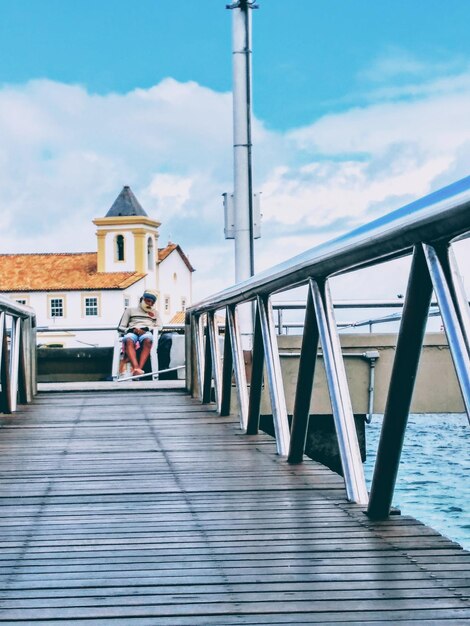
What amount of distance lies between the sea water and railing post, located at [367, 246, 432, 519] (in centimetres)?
359

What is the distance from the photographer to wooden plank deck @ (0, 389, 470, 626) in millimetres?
2447

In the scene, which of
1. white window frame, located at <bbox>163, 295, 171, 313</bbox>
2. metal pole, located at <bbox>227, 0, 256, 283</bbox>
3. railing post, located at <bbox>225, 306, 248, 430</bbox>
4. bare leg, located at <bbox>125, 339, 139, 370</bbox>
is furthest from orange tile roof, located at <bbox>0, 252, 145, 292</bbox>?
railing post, located at <bbox>225, 306, 248, 430</bbox>

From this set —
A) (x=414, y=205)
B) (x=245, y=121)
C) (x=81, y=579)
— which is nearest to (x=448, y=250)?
(x=414, y=205)

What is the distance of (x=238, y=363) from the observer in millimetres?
7188

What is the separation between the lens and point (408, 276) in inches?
117

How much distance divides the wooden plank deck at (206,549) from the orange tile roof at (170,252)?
104764 mm

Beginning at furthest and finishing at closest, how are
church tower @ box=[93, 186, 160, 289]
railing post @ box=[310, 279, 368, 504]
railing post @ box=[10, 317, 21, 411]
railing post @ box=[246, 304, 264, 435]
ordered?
church tower @ box=[93, 186, 160, 289] → railing post @ box=[10, 317, 21, 411] → railing post @ box=[246, 304, 264, 435] → railing post @ box=[310, 279, 368, 504]

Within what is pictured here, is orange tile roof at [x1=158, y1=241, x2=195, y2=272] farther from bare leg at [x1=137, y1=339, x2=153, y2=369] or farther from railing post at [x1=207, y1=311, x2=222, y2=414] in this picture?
railing post at [x1=207, y1=311, x2=222, y2=414]

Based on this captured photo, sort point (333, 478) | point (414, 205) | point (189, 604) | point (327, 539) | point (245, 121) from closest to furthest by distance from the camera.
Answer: point (189, 604), point (414, 205), point (327, 539), point (333, 478), point (245, 121)

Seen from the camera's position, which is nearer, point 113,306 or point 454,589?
point 454,589

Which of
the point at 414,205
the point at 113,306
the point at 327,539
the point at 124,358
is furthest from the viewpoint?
the point at 113,306

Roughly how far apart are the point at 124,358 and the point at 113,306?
88560 mm

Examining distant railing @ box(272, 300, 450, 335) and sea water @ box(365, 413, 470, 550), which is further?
distant railing @ box(272, 300, 450, 335)

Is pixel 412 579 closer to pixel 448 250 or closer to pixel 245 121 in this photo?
pixel 448 250
